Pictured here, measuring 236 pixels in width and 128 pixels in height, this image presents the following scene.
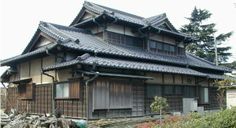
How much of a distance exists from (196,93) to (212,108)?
293cm

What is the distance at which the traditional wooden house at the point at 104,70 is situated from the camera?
47.7 ft

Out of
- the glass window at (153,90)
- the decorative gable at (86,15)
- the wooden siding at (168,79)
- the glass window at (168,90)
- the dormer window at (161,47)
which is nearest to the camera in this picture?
the glass window at (153,90)

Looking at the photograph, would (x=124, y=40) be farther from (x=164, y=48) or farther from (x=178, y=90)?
(x=178, y=90)

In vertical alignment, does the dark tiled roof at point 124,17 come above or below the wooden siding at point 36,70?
above

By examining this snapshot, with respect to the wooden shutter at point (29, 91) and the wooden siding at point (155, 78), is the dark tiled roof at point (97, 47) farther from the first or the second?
the wooden shutter at point (29, 91)

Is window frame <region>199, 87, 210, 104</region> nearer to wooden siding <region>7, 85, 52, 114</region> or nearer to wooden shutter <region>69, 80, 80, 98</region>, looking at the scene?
wooden shutter <region>69, 80, 80, 98</region>

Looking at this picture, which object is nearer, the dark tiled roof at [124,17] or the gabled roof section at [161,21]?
the dark tiled roof at [124,17]

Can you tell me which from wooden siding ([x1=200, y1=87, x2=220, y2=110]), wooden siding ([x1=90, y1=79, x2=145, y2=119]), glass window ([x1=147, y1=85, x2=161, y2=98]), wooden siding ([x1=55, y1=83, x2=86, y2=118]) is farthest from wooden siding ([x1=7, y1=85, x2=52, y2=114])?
wooden siding ([x1=200, y1=87, x2=220, y2=110])

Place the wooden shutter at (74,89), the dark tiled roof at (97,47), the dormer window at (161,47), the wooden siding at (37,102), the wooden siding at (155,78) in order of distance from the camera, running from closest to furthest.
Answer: the wooden shutter at (74,89)
the dark tiled roof at (97,47)
the wooden siding at (37,102)
the wooden siding at (155,78)
the dormer window at (161,47)

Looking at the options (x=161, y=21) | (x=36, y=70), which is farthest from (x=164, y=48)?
(x=36, y=70)

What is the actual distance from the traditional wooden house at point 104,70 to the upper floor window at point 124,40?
0.22ft

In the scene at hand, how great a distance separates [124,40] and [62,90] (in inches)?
255

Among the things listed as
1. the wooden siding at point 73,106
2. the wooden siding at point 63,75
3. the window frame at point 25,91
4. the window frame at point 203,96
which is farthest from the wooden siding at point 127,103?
the window frame at point 203,96

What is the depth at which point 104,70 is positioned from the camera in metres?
14.9
